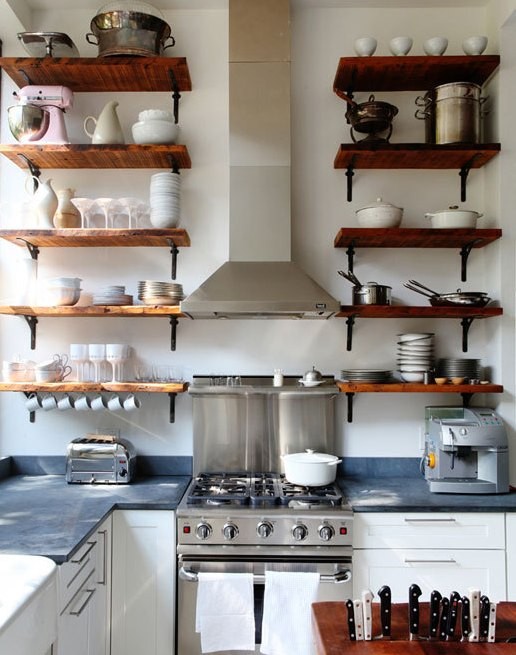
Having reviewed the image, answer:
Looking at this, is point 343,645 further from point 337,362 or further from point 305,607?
point 337,362

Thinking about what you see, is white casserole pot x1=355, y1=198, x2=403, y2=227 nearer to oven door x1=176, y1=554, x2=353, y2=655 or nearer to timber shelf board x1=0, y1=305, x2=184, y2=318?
timber shelf board x1=0, y1=305, x2=184, y2=318

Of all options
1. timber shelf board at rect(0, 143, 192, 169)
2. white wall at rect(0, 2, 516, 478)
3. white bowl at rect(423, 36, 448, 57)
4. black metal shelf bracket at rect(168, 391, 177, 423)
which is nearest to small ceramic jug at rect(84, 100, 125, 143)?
timber shelf board at rect(0, 143, 192, 169)

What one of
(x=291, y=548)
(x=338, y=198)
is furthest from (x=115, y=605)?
(x=338, y=198)

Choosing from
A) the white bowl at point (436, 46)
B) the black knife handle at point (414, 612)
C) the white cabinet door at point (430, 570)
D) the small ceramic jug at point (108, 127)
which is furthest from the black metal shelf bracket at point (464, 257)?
the black knife handle at point (414, 612)

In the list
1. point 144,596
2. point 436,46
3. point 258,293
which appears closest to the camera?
point 144,596

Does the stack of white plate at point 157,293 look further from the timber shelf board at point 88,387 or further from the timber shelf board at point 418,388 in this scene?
the timber shelf board at point 418,388

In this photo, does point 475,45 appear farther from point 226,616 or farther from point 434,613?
point 226,616

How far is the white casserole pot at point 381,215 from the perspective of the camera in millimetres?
2775

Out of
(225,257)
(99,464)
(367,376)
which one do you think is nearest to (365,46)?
(225,257)

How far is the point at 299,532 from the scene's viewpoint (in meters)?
2.34

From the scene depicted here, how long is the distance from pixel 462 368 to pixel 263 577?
140cm

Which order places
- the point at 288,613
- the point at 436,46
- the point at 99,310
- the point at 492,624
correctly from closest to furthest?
the point at 492,624, the point at 288,613, the point at 99,310, the point at 436,46

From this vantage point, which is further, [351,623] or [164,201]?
[164,201]

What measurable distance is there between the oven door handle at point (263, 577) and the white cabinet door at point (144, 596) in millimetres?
76
